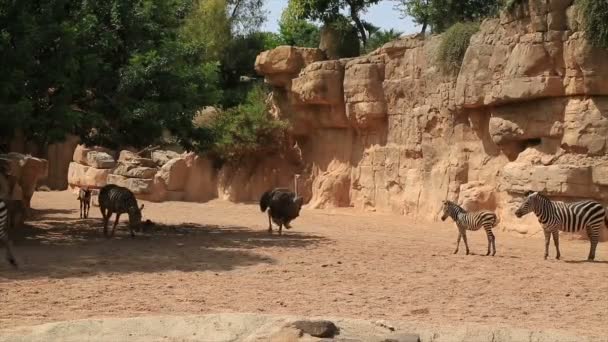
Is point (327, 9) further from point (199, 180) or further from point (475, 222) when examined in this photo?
point (475, 222)

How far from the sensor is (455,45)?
25.0m

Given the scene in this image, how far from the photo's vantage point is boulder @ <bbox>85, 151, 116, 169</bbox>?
34.6 meters

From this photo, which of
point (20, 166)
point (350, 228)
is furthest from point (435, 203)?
point (20, 166)

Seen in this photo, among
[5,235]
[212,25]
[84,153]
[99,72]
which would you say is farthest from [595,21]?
[212,25]

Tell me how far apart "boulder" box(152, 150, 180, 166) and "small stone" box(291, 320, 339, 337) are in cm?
2709

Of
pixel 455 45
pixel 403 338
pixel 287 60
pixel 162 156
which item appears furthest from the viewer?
pixel 162 156

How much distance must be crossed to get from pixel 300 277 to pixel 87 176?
23482 millimetres

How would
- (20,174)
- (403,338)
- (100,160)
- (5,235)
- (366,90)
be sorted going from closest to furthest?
(403,338) → (5,235) → (20,174) → (366,90) → (100,160)

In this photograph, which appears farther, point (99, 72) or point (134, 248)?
point (99, 72)

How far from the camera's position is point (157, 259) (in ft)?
50.7

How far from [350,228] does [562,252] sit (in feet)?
22.3

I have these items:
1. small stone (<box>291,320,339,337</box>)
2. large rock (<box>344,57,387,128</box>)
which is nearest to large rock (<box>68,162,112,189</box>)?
large rock (<box>344,57,387,128</box>)

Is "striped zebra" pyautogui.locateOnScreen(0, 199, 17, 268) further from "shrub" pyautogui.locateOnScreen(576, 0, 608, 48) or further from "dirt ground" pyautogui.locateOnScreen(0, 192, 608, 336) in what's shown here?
"shrub" pyautogui.locateOnScreen(576, 0, 608, 48)

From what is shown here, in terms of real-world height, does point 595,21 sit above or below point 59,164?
above
